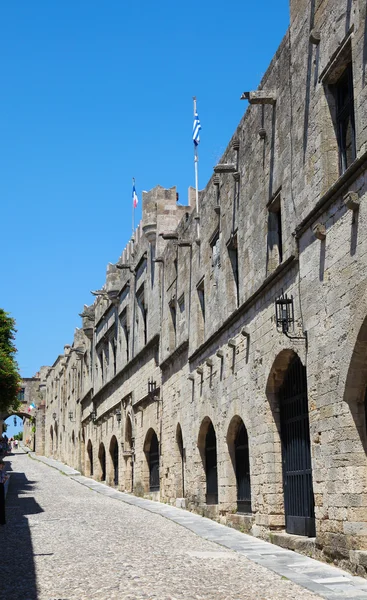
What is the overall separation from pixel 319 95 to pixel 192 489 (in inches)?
413

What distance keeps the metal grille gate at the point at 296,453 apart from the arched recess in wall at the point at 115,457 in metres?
18.4

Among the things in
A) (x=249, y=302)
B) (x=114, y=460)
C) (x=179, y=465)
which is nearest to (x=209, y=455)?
(x=179, y=465)

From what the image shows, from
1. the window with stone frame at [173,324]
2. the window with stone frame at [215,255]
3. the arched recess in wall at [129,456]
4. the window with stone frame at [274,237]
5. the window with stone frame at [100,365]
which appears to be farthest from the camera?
the window with stone frame at [100,365]

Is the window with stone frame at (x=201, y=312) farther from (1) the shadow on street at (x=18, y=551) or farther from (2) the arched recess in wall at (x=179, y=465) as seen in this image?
(1) the shadow on street at (x=18, y=551)

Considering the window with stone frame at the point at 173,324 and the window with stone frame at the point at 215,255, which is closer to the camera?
the window with stone frame at the point at 215,255

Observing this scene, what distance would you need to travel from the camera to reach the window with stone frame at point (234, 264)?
15023 mm

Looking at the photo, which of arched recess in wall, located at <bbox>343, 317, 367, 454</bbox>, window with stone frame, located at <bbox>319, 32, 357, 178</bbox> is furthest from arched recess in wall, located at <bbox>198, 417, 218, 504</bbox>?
window with stone frame, located at <bbox>319, 32, 357, 178</bbox>

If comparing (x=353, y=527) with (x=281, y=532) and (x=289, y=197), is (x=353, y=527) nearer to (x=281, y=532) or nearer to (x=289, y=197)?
(x=281, y=532)

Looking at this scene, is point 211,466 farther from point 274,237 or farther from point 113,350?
point 113,350

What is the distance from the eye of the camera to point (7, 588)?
8.12 meters

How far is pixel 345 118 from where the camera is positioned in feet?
32.3

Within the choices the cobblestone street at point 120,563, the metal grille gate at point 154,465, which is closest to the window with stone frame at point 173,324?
the metal grille gate at point 154,465

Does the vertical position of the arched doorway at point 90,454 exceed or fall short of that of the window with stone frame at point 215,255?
it falls short

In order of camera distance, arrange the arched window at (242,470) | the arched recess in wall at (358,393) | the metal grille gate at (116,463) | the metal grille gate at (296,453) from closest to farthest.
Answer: the arched recess in wall at (358,393), the metal grille gate at (296,453), the arched window at (242,470), the metal grille gate at (116,463)
